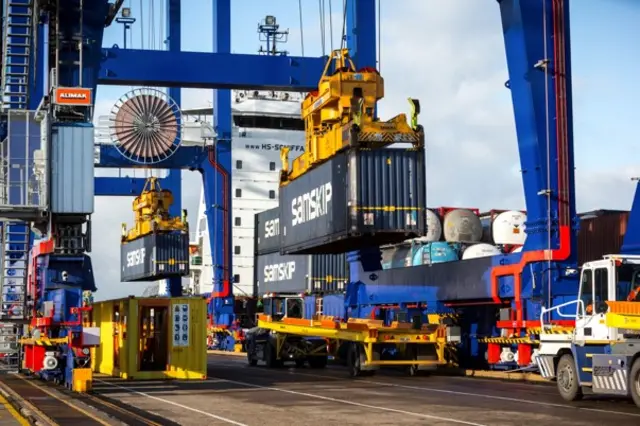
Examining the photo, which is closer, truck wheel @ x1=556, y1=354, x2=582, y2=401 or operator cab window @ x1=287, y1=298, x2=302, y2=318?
truck wheel @ x1=556, y1=354, x2=582, y2=401

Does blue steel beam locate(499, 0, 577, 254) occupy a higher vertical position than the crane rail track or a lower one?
higher

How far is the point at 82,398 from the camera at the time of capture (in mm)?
20922

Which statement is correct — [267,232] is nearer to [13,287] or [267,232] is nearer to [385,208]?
[385,208]

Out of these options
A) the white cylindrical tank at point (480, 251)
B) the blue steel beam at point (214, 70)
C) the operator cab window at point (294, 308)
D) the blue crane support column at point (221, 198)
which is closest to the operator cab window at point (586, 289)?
the white cylindrical tank at point (480, 251)

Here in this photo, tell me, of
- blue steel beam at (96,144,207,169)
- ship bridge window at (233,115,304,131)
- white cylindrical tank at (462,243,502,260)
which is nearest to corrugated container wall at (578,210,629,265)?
white cylindrical tank at (462,243,502,260)

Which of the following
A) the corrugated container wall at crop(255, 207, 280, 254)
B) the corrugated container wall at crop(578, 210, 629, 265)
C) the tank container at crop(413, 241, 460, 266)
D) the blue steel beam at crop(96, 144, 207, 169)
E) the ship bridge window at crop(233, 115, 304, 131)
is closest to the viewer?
the corrugated container wall at crop(578, 210, 629, 265)

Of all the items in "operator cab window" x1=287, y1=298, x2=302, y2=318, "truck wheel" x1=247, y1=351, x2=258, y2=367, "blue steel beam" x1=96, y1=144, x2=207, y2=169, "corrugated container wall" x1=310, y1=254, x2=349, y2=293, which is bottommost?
"truck wheel" x1=247, y1=351, x2=258, y2=367

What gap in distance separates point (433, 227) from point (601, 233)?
8.14m

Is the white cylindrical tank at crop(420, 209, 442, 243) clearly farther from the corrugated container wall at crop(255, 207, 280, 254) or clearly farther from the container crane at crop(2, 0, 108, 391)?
the container crane at crop(2, 0, 108, 391)

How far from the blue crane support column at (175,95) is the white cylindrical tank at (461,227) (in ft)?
53.5

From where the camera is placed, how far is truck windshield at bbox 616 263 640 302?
1914 cm

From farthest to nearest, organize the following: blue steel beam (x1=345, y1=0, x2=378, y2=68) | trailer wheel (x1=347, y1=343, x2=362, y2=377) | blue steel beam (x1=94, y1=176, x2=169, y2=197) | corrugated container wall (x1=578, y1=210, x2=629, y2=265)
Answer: blue steel beam (x1=94, y1=176, x2=169, y2=197)
blue steel beam (x1=345, y1=0, x2=378, y2=68)
corrugated container wall (x1=578, y1=210, x2=629, y2=265)
trailer wheel (x1=347, y1=343, x2=362, y2=377)

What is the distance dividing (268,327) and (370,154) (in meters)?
6.65

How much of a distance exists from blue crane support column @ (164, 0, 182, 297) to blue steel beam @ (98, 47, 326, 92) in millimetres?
13315
